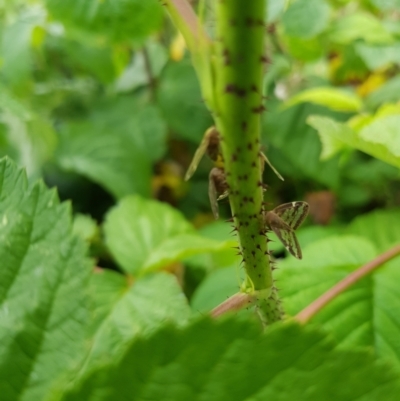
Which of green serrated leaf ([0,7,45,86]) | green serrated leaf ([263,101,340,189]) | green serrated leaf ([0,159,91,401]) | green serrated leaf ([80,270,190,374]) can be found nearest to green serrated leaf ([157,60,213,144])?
green serrated leaf ([263,101,340,189])

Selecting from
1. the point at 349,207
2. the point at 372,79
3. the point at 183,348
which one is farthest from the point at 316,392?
the point at 372,79

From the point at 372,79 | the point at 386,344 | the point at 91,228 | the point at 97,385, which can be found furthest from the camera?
the point at 372,79

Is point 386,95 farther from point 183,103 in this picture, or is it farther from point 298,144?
point 183,103

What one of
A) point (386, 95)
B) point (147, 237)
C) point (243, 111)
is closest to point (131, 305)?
point (147, 237)

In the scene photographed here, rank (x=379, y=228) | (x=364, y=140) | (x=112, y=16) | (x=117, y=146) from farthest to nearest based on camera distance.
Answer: (x=117, y=146), (x=379, y=228), (x=112, y=16), (x=364, y=140)

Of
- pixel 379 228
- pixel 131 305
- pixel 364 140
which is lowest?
pixel 379 228

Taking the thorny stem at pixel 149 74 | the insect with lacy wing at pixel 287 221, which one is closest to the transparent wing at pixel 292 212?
the insect with lacy wing at pixel 287 221

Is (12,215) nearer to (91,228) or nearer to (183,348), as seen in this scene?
(183,348)
